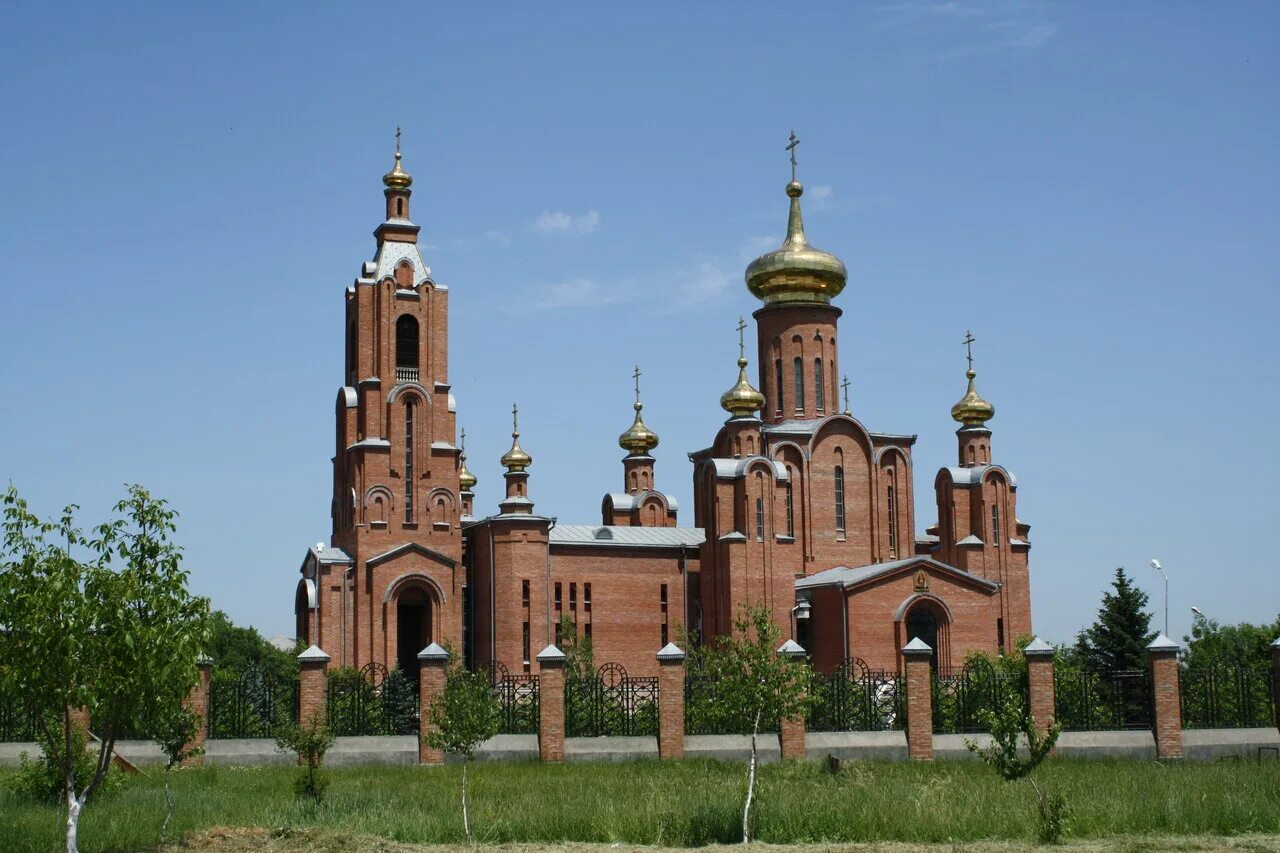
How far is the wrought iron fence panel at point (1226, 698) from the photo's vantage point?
77.9 feet

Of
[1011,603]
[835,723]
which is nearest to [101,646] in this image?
[835,723]

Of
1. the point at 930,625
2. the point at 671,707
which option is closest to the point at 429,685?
the point at 671,707

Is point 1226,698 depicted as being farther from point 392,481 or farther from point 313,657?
point 392,481

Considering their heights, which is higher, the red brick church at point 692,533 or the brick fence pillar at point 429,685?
the red brick church at point 692,533

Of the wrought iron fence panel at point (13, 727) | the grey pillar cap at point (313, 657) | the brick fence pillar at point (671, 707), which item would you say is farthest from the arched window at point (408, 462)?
the wrought iron fence panel at point (13, 727)

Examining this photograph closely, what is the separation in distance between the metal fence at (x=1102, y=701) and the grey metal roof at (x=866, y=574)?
1099 centimetres

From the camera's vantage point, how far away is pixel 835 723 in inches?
907

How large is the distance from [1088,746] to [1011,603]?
16655 millimetres

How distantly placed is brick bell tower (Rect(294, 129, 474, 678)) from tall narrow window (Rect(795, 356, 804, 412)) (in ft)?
34.2

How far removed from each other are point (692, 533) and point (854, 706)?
16.4m

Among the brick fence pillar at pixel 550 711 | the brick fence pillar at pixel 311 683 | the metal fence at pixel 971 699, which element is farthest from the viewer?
the metal fence at pixel 971 699

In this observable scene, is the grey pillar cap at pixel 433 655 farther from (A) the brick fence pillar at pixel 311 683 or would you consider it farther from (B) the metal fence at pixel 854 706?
(B) the metal fence at pixel 854 706

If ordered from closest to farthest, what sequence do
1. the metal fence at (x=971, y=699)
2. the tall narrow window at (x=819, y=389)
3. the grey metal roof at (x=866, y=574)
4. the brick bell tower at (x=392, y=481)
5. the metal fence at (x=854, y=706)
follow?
the metal fence at (x=854, y=706)
the metal fence at (x=971, y=699)
the brick bell tower at (x=392, y=481)
the grey metal roof at (x=866, y=574)
the tall narrow window at (x=819, y=389)

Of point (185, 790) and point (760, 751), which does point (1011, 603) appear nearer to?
point (760, 751)
